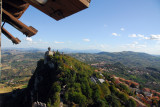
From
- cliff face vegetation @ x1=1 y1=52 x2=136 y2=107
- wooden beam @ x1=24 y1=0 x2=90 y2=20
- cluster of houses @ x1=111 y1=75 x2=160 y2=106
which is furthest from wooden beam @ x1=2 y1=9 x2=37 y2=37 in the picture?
A: cluster of houses @ x1=111 y1=75 x2=160 y2=106

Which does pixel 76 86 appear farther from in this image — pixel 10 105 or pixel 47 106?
pixel 10 105

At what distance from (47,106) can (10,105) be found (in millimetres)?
29102

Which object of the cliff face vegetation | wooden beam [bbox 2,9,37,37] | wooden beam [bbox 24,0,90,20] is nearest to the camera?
wooden beam [bbox 24,0,90,20]

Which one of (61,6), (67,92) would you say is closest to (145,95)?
(67,92)

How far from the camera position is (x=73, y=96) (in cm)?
3117

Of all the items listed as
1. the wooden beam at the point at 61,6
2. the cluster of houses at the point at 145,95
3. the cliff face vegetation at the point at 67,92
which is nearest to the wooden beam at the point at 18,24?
the wooden beam at the point at 61,6

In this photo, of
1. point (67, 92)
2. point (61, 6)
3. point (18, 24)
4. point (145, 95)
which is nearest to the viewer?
point (61, 6)

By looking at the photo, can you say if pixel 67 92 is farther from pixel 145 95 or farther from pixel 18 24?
pixel 145 95

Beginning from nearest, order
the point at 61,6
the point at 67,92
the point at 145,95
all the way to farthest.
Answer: the point at 61,6
the point at 67,92
the point at 145,95

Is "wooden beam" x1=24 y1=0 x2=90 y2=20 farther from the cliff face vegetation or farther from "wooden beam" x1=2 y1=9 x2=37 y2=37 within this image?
the cliff face vegetation

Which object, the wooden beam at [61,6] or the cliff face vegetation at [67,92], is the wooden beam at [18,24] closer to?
the wooden beam at [61,6]

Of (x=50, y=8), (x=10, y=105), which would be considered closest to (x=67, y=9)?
(x=50, y=8)

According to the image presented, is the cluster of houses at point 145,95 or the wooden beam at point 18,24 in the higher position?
the wooden beam at point 18,24

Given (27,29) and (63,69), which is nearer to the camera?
(27,29)
